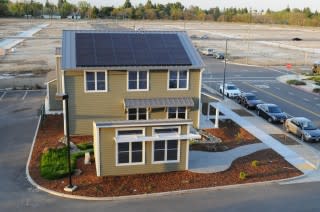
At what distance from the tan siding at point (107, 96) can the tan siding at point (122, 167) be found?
23.0ft

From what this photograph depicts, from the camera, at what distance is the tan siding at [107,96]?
88.0 feet

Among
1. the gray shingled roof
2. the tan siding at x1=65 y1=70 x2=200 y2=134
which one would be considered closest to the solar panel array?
the tan siding at x1=65 y1=70 x2=200 y2=134

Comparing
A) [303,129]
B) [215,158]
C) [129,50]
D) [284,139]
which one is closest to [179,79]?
[129,50]

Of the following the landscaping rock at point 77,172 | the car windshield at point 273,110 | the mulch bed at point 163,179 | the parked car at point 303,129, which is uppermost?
the car windshield at point 273,110

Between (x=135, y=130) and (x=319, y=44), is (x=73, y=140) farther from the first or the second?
(x=319, y=44)

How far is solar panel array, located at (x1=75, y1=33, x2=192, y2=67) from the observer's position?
27000mm

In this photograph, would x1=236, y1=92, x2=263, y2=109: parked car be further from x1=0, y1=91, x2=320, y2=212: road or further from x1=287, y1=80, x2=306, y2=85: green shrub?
x1=0, y1=91, x2=320, y2=212: road

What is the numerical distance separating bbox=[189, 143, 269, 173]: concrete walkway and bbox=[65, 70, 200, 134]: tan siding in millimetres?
5346

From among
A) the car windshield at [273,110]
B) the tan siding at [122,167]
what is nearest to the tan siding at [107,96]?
the tan siding at [122,167]

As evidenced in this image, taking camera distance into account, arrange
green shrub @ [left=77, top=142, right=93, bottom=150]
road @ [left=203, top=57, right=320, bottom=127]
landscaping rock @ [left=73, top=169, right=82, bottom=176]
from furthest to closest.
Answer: road @ [left=203, top=57, right=320, bottom=127] < green shrub @ [left=77, top=142, right=93, bottom=150] < landscaping rock @ [left=73, top=169, right=82, bottom=176]

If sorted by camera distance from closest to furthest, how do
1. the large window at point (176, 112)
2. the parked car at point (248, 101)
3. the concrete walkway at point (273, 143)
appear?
1. the concrete walkway at point (273, 143)
2. the large window at point (176, 112)
3. the parked car at point (248, 101)

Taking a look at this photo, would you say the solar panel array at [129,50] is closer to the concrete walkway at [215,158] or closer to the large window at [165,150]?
the concrete walkway at [215,158]

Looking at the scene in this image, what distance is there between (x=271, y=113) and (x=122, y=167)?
1598 cm

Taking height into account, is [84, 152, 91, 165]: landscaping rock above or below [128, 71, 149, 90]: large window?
below
